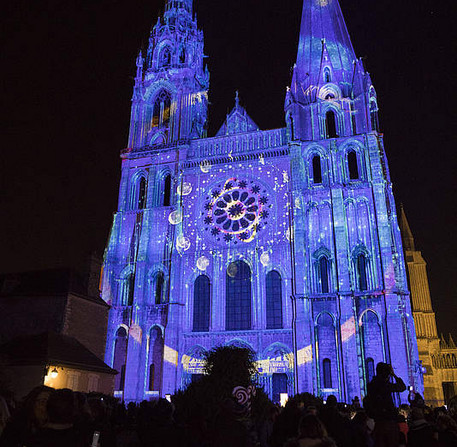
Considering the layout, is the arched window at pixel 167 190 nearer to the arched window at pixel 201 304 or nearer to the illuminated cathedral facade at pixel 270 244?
the illuminated cathedral facade at pixel 270 244

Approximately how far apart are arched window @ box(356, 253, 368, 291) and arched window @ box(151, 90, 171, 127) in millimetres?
20381

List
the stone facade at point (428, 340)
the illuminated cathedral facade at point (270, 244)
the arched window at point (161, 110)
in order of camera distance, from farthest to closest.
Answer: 1. the stone facade at point (428, 340)
2. the arched window at point (161, 110)
3. the illuminated cathedral facade at point (270, 244)

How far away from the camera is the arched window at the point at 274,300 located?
31.2 m

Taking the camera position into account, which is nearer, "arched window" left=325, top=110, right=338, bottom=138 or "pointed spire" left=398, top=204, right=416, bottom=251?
"arched window" left=325, top=110, right=338, bottom=138

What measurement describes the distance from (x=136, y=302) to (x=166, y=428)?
2866cm

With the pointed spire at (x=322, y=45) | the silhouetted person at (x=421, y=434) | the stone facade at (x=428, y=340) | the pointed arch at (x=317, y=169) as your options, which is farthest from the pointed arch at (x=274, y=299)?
the stone facade at (x=428, y=340)

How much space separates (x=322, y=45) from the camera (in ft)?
129

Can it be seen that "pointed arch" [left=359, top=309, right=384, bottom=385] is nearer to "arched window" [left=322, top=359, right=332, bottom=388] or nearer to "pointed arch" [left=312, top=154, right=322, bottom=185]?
"arched window" [left=322, top=359, right=332, bottom=388]

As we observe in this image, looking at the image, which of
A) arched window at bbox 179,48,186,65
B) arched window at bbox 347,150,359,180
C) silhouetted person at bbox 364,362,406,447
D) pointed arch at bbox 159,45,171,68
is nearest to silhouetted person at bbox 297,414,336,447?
silhouetted person at bbox 364,362,406,447

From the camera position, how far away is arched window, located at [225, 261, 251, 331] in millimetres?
31925

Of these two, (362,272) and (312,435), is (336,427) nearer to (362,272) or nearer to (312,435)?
(312,435)

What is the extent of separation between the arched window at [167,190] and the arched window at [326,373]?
56.6 feet

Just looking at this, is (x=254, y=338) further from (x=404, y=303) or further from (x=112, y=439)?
(x=112, y=439)

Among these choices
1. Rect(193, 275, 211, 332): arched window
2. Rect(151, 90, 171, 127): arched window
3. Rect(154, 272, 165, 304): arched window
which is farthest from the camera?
Rect(151, 90, 171, 127): arched window
